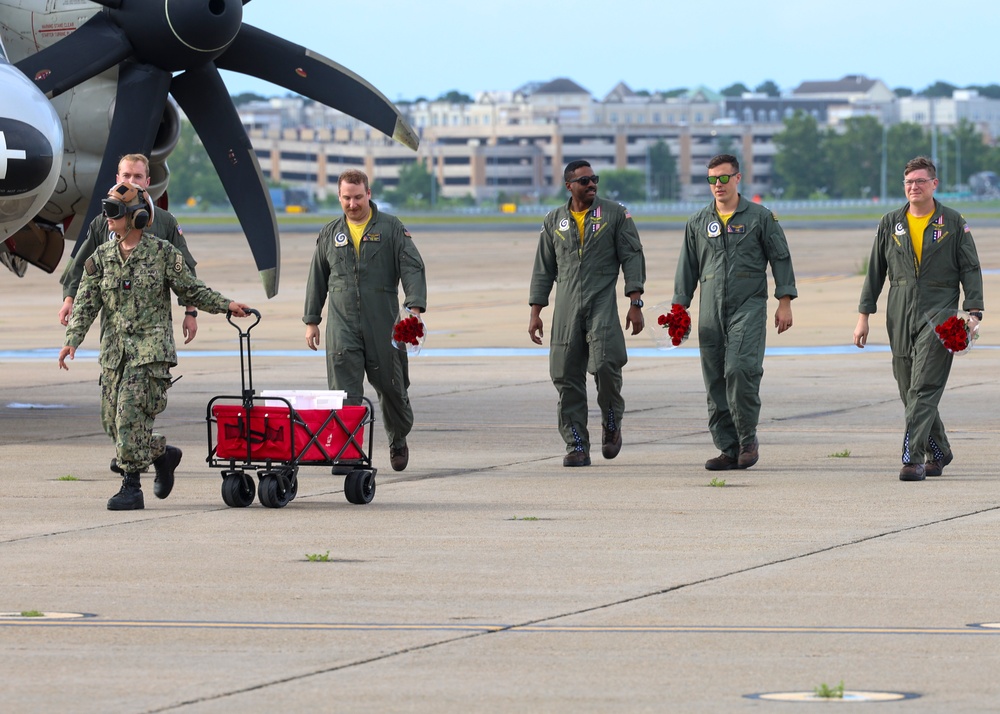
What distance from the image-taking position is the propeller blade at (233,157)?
16.5 meters

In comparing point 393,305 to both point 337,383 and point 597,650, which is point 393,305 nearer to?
point 337,383

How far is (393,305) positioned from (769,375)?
8.44m

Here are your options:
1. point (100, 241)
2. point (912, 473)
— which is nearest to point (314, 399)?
point (100, 241)

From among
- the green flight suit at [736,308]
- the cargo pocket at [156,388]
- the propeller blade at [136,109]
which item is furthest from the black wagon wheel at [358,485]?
the propeller blade at [136,109]

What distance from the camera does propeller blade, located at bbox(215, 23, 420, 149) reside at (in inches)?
651

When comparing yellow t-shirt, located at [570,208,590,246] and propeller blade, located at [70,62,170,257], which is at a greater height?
propeller blade, located at [70,62,170,257]

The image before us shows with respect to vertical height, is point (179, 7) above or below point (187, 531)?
above

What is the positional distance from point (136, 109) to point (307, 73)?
1.80 m

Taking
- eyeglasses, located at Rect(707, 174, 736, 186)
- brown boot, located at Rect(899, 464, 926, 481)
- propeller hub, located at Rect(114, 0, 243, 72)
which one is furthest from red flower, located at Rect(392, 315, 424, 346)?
propeller hub, located at Rect(114, 0, 243, 72)

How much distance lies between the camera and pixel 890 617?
23.9 feet

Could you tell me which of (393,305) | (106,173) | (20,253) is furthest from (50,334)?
(393,305)

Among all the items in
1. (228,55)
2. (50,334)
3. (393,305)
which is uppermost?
(228,55)

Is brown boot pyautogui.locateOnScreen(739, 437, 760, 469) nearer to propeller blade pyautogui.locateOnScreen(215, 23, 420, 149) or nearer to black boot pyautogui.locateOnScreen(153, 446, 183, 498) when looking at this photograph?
black boot pyautogui.locateOnScreen(153, 446, 183, 498)

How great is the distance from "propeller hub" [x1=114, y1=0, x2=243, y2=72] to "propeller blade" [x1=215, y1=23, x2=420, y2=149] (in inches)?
43.6
